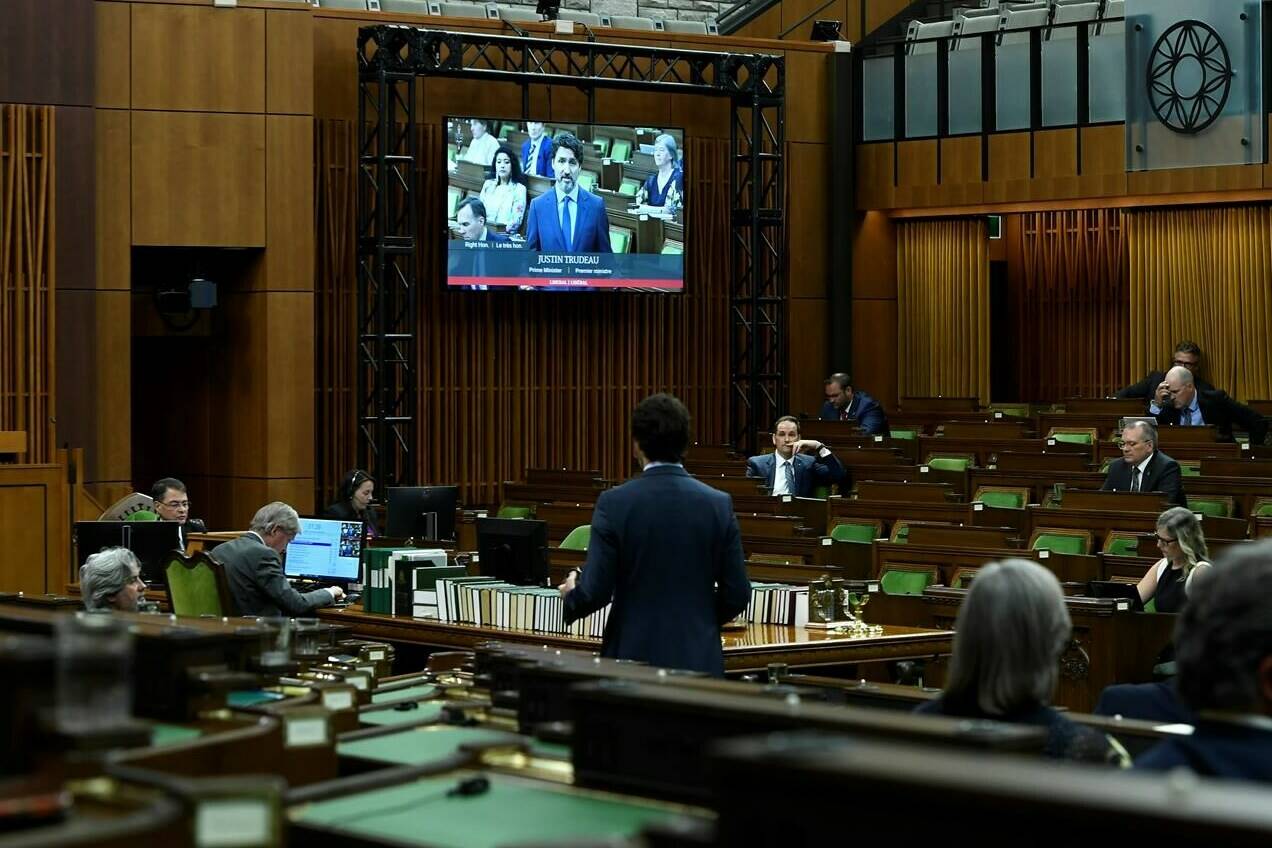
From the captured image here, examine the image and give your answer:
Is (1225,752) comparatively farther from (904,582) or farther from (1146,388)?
(1146,388)

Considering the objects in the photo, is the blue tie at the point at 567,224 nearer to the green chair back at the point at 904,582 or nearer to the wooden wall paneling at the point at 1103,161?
the wooden wall paneling at the point at 1103,161

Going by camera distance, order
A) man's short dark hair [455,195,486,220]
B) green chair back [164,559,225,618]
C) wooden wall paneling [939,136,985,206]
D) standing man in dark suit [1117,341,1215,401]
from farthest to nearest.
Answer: wooden wall paneling [939,136,985,206], man's short dark hair [455,195,486,220], standing man in dark suit [1117,341,1215,401], green chair back [164,559,225,618]

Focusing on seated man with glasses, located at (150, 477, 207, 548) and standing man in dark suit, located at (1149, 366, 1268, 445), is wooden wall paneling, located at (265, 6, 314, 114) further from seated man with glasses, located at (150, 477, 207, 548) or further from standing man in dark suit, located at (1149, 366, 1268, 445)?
standing man in dark suit, located at (1149, 366, 1268, 445)

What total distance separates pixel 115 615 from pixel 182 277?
414 inches

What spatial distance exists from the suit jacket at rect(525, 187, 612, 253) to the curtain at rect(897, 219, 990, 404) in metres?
3.41

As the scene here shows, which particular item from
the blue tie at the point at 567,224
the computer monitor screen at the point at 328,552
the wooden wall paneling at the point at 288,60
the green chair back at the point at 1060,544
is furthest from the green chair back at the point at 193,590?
the blue tie at the point at 567,224

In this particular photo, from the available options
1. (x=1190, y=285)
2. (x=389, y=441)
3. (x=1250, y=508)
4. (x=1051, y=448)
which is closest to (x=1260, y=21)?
(x=1190, y=285)

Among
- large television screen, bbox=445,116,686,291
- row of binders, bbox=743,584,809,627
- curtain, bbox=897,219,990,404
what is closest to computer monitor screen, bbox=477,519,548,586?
row of binders, bbox=743,584,809,627

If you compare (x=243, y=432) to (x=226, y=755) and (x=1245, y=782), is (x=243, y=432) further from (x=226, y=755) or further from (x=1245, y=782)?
(x=1245, y=782)

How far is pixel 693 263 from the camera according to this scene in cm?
1555

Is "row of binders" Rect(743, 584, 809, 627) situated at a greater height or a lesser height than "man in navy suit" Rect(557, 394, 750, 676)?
lesser

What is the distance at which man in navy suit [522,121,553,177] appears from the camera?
1405 centimetres

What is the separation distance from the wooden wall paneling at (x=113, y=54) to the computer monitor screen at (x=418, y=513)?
4.94m

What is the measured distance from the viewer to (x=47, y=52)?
12.5 metres
